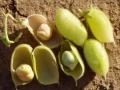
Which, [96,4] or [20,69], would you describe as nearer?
[20,69]

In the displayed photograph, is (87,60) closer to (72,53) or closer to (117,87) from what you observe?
(72,53)

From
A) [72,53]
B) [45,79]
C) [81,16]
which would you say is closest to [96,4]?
[81,16]

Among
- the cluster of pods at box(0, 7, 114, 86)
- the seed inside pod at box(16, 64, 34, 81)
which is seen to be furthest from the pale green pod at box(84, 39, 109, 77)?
the seed inside pod at box(16, 64, 34, 81)

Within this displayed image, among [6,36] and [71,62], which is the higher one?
[6,36]

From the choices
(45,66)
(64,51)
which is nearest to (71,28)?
(64,51)

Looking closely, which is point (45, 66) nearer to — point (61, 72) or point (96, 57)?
point (61, 72)

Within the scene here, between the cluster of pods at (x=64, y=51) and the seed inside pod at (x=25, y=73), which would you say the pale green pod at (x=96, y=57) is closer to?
the cluster of pods at (x=64, y=51)
